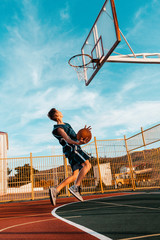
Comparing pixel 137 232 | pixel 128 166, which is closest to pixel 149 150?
pixel 128 166

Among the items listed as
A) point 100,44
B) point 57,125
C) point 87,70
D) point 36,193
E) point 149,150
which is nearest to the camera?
point 57,125

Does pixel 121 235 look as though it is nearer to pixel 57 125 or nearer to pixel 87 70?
pixel 57 125

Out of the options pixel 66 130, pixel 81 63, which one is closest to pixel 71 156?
pixel 66 130

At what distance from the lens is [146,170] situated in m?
9.43

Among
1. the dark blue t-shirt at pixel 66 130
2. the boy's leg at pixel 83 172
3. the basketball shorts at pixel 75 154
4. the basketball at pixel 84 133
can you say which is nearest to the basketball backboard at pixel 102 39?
the dark blue t-shirt at pixel 66 130

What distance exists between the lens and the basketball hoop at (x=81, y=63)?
7627 mm

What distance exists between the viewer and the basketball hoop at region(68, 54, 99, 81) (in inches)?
300

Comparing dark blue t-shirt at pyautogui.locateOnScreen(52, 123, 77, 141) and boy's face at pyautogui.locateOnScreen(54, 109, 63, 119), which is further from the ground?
boy's face at pyautogui.locateOnScreen(54, 109, 63, 119)

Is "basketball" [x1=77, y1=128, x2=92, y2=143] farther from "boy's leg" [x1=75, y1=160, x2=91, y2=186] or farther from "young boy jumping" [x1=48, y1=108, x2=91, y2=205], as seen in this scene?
"boy's leg" [x1=75, y1=160, x2=91, y2=186]

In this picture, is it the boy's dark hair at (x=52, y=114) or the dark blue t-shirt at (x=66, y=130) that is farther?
the boy's dark hair at (x=52, y=114)

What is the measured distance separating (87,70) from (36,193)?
736 cm

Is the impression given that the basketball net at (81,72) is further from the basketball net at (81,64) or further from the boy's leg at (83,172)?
the boy's leg at (83,172)

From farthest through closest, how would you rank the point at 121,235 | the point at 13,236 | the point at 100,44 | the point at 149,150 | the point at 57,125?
1. the point at 149,150
2. the point at 100,44
3. the point at 57,125
4. the point at 13,236
5. the point at 121,235

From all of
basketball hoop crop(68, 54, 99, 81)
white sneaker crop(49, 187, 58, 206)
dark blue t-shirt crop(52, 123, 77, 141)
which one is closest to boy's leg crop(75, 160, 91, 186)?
white sneaker crop(49, 187, 58, 206)
